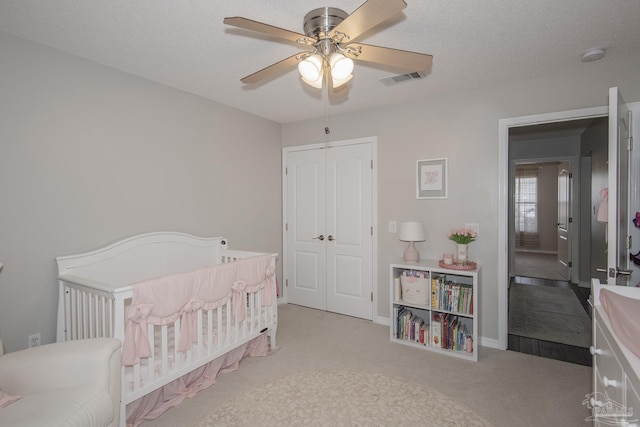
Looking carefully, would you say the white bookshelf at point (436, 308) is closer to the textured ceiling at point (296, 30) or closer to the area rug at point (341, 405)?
the area rug at point (341, 405)

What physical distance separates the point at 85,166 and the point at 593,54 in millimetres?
3688

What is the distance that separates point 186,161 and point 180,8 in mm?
1496

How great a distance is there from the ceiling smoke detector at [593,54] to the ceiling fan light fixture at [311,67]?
6.44 feet

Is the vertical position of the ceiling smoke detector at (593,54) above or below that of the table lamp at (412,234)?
above

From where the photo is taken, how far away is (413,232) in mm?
2947

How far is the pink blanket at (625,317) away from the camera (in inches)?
38.6

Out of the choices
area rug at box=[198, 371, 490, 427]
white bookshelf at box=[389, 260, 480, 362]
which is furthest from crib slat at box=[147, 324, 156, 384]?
white bookshelf at box=[389, 260, 480, 362]

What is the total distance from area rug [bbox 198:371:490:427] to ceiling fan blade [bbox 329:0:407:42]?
2117 millimetres

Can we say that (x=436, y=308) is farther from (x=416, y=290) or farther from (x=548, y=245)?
(x=548, y=245)

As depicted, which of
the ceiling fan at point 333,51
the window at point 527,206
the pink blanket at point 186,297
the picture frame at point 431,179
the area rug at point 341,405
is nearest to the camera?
the ceiling fan at point 333,51

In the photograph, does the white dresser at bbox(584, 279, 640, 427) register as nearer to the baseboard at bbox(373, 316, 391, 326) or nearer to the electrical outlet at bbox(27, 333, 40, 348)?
the baseboard at bbox(373, 316, 391, 326)

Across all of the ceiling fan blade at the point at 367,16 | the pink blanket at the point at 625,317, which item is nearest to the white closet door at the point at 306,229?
the ceiling fan blade at the point at 367,16

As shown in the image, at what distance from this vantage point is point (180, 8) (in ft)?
5.51

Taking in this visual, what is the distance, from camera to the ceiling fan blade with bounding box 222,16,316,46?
4.26ft
